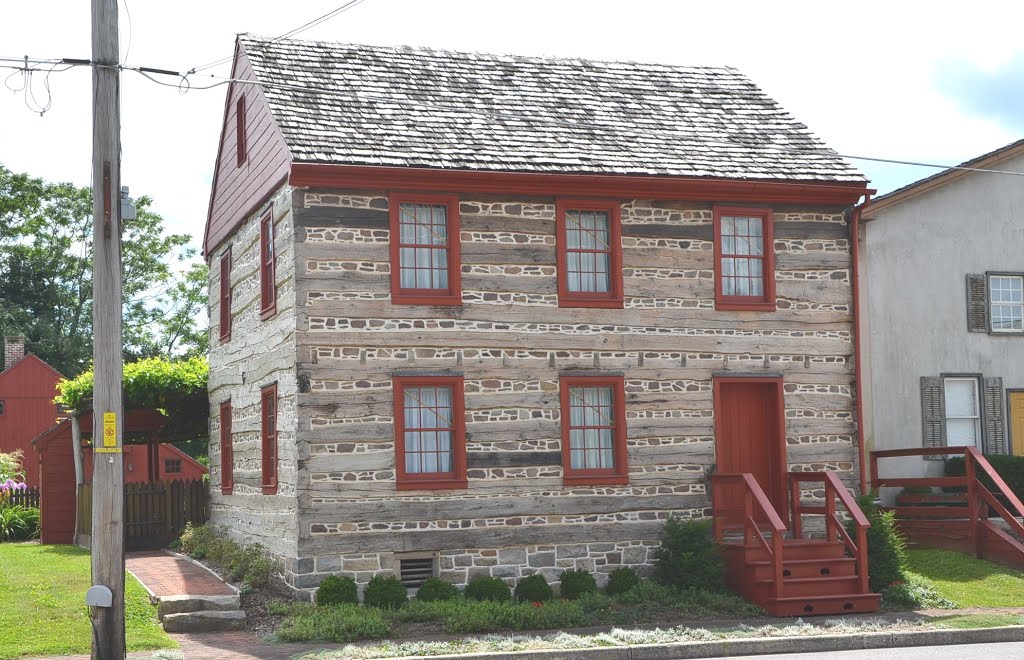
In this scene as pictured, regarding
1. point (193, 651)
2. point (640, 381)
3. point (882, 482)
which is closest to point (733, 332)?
point (640, 381)

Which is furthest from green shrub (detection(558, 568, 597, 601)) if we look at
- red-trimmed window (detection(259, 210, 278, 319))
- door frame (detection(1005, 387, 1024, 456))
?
door frame (detection(1005, 387, 1024, 456))

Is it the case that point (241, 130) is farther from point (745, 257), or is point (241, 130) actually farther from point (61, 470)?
point (61, 470)

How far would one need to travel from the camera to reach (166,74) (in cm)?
1398

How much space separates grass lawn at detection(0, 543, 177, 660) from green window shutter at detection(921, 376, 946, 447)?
1412 centimetres

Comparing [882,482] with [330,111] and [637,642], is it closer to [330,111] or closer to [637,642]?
[637,642]

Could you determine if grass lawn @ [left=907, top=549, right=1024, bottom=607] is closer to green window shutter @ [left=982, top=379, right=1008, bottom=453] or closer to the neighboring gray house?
the neighboring gray house

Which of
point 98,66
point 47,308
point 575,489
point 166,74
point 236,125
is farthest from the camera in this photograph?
point 47,308

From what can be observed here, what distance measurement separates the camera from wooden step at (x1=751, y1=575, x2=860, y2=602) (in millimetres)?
16703

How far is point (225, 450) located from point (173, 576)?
390cm

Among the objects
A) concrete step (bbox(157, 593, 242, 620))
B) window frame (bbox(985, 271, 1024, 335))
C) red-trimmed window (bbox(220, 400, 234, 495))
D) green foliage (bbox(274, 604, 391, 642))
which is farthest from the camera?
window frame (bbox(985, 271, 1024, 335))

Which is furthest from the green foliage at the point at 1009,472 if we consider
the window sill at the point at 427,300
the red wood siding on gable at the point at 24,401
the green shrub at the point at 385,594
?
the red wood siding on gable at the point at 24,401

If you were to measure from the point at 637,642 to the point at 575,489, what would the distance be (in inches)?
155

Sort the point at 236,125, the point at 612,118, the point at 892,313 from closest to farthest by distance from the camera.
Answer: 1. the point at 612,118
2. the point at 236,125
3. the point at 892,313

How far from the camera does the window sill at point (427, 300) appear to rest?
1739 centimetres
